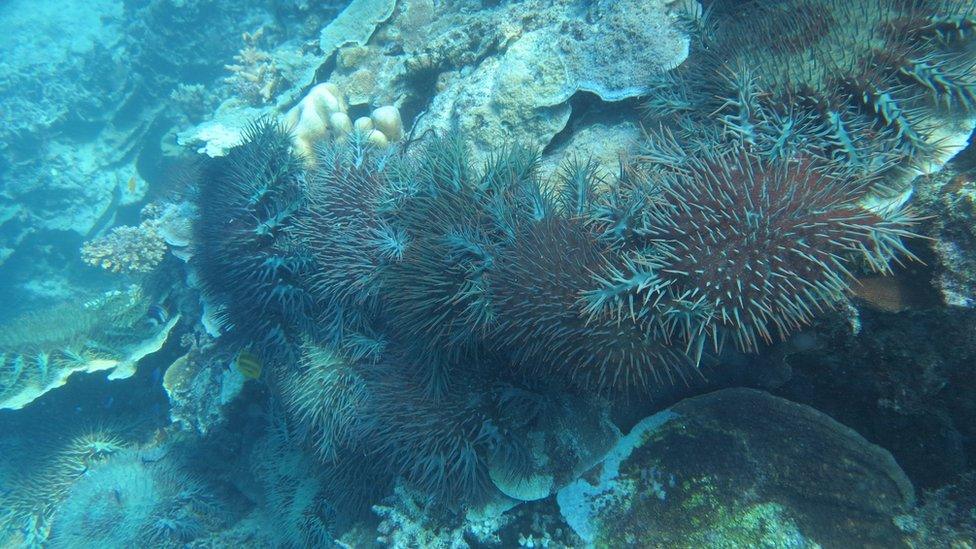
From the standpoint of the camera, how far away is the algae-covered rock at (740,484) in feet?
7.98

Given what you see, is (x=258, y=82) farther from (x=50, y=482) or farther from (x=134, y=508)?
(x=50, y=482)

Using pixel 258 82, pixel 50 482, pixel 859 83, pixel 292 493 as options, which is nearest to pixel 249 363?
pixel 292 493

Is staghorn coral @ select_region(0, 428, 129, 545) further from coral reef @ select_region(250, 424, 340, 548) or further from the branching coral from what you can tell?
the branching coral

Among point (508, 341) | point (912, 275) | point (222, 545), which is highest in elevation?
point (508, 341)

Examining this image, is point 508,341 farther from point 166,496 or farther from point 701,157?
point 166,496

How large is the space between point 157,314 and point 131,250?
156 centimetres

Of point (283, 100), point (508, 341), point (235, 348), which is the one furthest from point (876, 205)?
point (283, 100)

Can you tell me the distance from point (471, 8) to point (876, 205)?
530 centimetres

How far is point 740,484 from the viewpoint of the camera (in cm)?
269

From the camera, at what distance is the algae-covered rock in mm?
2434

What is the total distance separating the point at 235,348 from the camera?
18.3ft

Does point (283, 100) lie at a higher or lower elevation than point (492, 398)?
higher

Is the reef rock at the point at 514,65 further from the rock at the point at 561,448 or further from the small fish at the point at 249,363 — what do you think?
the small fish at the point at 249,363

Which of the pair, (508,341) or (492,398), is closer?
(508,341)
